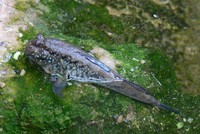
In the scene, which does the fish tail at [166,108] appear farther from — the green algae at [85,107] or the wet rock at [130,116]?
the wet rock at [130,116]

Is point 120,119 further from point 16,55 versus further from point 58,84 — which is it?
point 16,55

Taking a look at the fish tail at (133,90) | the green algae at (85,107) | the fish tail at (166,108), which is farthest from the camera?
the fish tail at (166,108)

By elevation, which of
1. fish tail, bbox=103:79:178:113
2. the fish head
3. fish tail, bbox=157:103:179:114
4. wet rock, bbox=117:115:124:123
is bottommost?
wet rock, bbox=117:115:124:123

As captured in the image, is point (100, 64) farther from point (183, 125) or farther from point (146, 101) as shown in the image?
point (183, 125)

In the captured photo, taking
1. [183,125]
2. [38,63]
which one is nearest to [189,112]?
[183,125]

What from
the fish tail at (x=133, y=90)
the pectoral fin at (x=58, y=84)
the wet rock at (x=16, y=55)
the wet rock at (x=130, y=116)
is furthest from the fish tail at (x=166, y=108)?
the wet rock at (x=16, y=55)

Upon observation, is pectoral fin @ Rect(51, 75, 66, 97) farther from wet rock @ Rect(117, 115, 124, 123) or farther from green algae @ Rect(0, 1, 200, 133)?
wet rock @ Rect(117, 115, 124, 123)

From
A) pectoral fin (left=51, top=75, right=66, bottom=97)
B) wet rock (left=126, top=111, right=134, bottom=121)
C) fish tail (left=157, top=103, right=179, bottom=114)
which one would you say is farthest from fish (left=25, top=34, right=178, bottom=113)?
wet rock (left=126, top=111, right=134, bottom=121)
